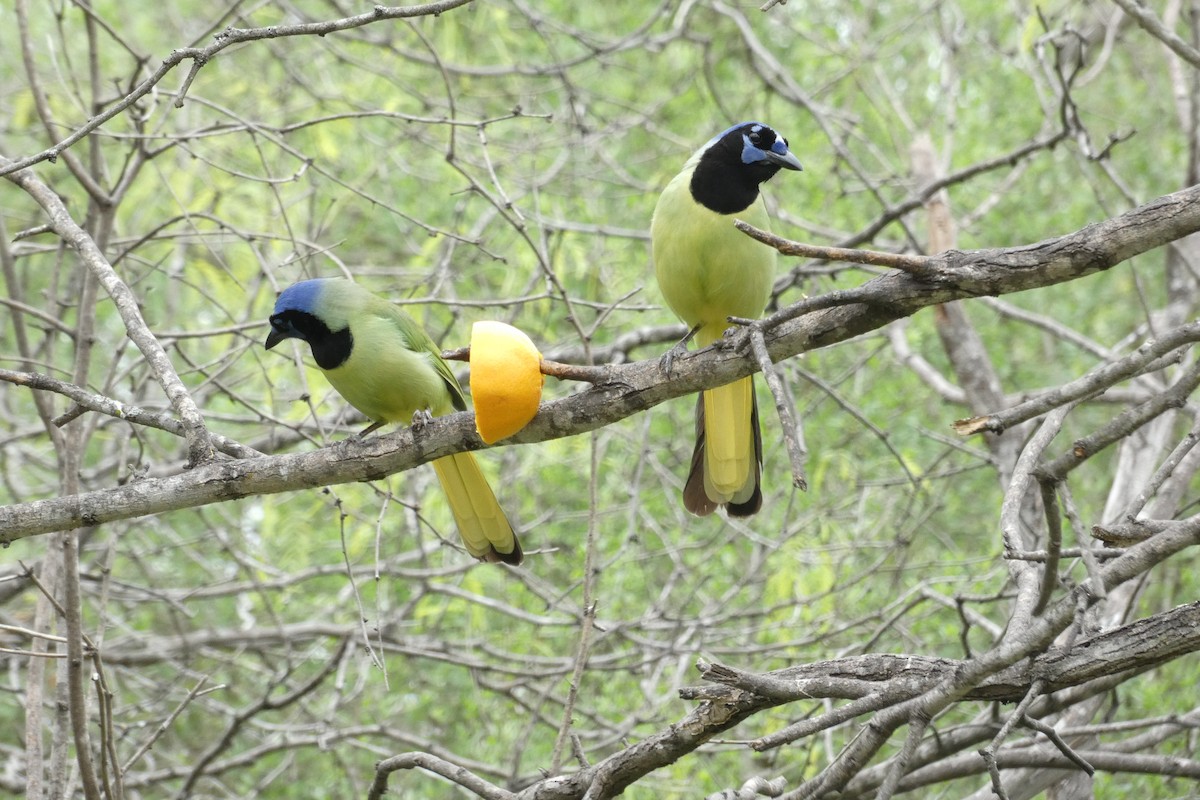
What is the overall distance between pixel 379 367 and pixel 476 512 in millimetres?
613

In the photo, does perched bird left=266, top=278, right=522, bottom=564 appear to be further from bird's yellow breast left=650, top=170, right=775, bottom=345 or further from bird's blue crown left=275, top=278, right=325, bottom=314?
bird's yellow breast left=650, top=170, right=775, bottom=345

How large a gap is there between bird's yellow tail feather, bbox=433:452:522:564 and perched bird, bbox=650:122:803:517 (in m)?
0.65

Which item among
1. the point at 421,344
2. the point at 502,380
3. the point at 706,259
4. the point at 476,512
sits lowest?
the point at 502,380

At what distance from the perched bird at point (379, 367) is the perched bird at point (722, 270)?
71 centimetres

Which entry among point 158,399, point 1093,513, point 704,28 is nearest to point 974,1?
point 704,28

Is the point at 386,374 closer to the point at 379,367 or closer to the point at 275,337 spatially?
the point at 379,367

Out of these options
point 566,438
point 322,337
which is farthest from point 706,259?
point 566,438

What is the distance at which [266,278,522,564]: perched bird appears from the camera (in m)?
4.36

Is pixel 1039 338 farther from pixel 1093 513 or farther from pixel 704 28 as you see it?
pixel 704 28

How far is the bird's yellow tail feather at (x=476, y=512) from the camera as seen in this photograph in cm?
435

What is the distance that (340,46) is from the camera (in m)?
8.68

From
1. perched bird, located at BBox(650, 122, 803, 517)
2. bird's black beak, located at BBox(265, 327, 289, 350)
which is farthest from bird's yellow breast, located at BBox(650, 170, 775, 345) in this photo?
bird's black beak, located at BBox(265, 327, 289, 350)

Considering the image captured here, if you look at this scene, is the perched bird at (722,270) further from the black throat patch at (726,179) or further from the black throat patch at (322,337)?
the black throat patch at (322,337)

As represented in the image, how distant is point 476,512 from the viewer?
4367 mm
